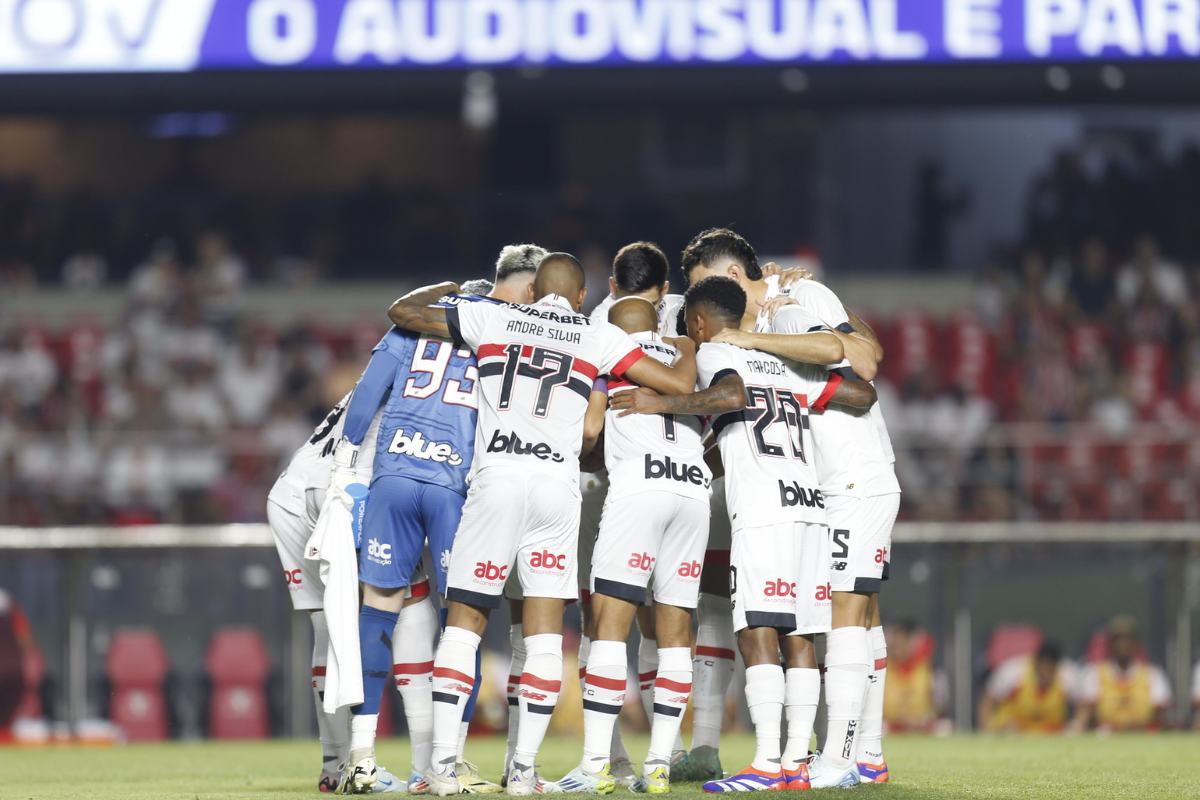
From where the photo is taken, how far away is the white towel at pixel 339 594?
619cm

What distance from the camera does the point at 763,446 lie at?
6324mm

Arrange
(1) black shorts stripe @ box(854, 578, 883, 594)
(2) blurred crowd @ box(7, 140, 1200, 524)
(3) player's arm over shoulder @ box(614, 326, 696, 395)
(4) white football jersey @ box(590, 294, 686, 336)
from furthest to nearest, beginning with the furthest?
(2) blurred crowd @ box(7, 140, 1200, 524)
(4) white football jersey @ box(590, 294, 686, 336)
(1) black shorts stripe @ box(854, 578, 883, 594)
(3) player's arm over shoulder @ box(614, 326, 696, 395)

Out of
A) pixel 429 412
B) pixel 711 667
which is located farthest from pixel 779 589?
pixel 429 412

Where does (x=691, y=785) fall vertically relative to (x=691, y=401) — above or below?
below

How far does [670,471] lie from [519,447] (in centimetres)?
64

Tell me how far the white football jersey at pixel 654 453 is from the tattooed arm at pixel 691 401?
0.04 meters

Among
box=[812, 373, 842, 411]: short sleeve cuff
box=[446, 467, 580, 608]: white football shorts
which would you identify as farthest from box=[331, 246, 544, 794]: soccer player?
box=[812, 373, 842, 411]: short sleeve cuff

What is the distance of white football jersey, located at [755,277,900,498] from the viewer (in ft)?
21.9

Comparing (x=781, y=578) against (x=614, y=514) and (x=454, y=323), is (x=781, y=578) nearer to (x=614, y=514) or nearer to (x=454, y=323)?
(x=614, y=514)

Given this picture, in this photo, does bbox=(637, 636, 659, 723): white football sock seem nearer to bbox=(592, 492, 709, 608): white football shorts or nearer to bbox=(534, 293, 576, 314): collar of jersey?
bbox=(592, 492, 709, 608): white football shorts

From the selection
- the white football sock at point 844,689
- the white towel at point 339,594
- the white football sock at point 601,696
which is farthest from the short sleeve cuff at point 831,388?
the white towel at point 339,594

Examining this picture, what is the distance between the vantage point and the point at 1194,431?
14258 mm

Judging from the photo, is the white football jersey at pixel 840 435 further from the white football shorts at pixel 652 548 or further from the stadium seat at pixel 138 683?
the stadium seat at pixel 138 683

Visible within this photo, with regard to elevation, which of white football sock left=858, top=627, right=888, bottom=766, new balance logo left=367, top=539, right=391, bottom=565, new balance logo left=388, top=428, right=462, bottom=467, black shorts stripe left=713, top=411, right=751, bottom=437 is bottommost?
white football sock left=858, top=627, right=888, bottom=766
